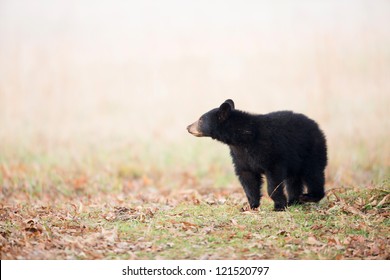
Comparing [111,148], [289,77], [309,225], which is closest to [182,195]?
[309,225]

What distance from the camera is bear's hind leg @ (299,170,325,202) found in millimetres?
6699

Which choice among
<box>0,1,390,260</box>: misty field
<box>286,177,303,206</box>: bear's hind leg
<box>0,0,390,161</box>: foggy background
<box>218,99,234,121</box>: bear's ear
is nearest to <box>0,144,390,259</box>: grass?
<box>0,1,390,260</box>: misty field

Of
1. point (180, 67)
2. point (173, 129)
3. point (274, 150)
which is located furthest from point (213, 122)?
point (180, 67)

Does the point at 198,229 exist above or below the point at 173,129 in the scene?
below

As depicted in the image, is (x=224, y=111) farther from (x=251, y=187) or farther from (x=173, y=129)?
(x=173, y=129)

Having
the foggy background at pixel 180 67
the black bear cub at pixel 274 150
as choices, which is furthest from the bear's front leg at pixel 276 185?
the foggy background at pixel 180 67

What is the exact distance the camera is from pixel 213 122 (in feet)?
22.1

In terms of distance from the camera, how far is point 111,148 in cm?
1197

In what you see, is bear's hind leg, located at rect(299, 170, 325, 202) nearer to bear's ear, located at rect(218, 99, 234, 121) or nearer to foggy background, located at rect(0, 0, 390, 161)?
bear's ear, located at rect(218, 99, 234, 121)

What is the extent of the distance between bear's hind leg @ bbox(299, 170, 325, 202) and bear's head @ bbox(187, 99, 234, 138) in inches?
51.5

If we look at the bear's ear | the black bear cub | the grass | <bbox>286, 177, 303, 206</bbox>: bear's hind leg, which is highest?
the bear's ear

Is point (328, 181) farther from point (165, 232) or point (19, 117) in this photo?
point (19, 117)

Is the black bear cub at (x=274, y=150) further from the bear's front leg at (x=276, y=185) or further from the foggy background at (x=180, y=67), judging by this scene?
the foggy background at (x=180, y=67)

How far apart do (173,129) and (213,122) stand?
642cm
